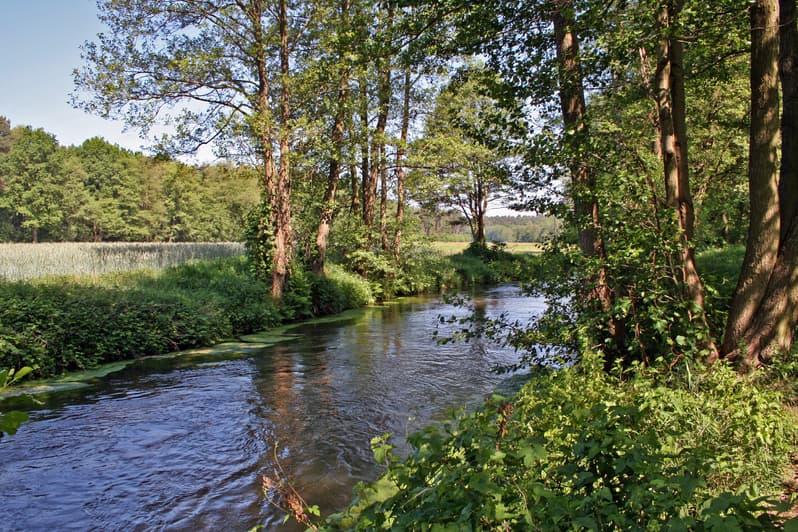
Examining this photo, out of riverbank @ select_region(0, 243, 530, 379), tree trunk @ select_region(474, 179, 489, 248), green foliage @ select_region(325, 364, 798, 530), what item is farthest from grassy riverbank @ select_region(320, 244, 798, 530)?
tree trunk @ select_region(474, 179, 489, 248)

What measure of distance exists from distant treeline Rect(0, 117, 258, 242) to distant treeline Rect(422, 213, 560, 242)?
1805 centimetres

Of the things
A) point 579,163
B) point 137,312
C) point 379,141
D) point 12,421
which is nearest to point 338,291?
point 379,141

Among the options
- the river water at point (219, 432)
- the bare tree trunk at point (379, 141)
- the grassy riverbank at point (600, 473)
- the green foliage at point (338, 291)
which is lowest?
the river water at point (219, 432)

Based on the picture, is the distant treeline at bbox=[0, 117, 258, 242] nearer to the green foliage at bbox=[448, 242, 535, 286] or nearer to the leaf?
the green foliage at bbox=[448, 242, 535, 286]

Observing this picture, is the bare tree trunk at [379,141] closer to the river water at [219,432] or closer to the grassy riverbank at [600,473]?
the river water at [219,432]

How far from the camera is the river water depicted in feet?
16.8

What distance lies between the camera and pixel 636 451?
2.65 metres

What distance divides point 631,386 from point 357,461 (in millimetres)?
2970

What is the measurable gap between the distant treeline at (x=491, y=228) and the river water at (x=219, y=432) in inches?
653

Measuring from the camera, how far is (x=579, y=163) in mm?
6617

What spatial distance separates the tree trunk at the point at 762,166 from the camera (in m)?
5.79

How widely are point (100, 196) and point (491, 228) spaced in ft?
404

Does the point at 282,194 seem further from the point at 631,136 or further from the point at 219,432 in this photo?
the point at 631,136

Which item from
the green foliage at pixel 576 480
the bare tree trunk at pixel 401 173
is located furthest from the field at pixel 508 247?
the green foliage at pixel 576 480
